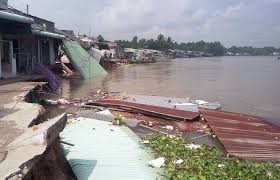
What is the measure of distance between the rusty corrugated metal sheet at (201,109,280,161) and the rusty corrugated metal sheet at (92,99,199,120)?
0.59 metres

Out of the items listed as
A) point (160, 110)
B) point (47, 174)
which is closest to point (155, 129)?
point (160, 110)

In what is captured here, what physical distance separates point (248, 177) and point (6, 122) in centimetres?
470

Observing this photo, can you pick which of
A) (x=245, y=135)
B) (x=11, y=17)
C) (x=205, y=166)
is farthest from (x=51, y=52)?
(x=205, y=166)

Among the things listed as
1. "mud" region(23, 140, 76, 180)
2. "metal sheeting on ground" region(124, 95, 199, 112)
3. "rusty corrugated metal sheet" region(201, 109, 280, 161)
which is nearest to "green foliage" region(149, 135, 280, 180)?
"rusty corrugated metal sheet" region(201, 109, 280, 161)

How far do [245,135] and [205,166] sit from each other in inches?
139

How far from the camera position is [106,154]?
7516 mm

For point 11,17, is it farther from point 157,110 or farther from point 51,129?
point 51,129

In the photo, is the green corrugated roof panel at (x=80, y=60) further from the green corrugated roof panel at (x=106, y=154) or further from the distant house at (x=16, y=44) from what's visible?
the green corrugated roof panel at (x=106, y=154)

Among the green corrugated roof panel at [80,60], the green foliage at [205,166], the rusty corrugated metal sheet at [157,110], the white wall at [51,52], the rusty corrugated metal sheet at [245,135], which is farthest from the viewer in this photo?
the white wall at [51,52]

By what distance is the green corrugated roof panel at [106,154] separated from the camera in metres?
6.60

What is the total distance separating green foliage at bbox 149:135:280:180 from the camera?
270 inches

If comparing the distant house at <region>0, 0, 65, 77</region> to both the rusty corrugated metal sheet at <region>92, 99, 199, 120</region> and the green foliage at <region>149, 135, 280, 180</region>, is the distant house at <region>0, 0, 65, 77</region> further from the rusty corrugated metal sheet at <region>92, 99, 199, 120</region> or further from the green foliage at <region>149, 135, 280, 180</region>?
the green foliage at <region>149, 135, 280, 180</region>

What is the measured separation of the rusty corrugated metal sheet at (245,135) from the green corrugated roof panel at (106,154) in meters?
2.32

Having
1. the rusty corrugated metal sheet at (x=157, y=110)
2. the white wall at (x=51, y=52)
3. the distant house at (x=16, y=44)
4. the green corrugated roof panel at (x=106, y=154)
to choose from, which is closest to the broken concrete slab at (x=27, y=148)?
the green corrugated roof panel at (x=106, y=154)
